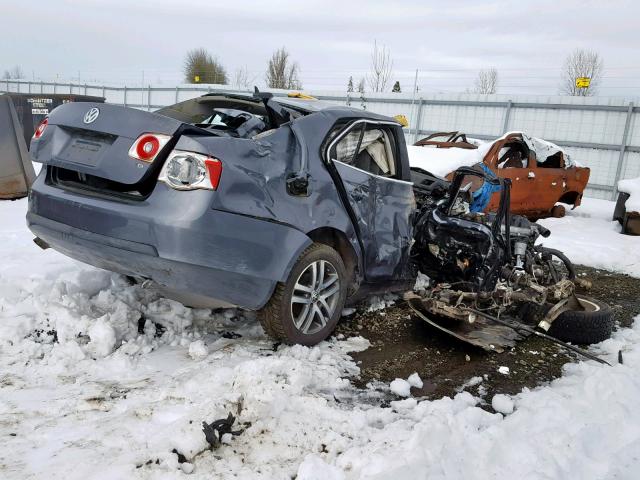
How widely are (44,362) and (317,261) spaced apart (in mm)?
1708

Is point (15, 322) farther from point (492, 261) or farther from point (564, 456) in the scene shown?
point (492, 261)

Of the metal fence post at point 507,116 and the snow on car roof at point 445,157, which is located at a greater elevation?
the metal fence post at point 507,116

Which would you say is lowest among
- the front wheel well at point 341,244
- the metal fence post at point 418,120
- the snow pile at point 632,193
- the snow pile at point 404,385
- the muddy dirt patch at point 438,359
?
the muddy dirt patch at point 438,359

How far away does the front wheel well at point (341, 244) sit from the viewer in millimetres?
3615

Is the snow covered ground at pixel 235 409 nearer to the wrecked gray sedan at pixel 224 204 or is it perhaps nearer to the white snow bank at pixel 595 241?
the wrecked gray sedan at pixel 224 204

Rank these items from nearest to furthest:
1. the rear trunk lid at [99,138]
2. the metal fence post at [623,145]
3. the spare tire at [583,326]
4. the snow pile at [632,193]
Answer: the rear trunk lid at [99,138] < the spare tire at [583,326] < the snow pile at [632,193] < the metal fence post at [623,145]

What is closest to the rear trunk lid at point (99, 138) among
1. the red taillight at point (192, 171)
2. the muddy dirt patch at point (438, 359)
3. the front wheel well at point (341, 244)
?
the red taillight at point (192, 171)

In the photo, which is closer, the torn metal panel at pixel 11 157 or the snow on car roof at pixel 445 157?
the torn metal panel at pixel 11 157

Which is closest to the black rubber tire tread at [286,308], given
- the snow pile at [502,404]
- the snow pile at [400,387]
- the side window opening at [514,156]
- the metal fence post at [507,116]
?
the snow pile at [400,387]

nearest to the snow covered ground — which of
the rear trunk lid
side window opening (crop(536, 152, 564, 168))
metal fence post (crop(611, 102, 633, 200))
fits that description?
the rear trunk lid

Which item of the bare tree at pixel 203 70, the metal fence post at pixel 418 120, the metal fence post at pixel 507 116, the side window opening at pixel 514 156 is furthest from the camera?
the bare tree at pixel 203 70

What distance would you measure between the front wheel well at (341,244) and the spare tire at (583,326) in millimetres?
1701

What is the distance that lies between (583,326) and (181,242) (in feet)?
10.4

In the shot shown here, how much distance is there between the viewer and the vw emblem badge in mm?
3179
